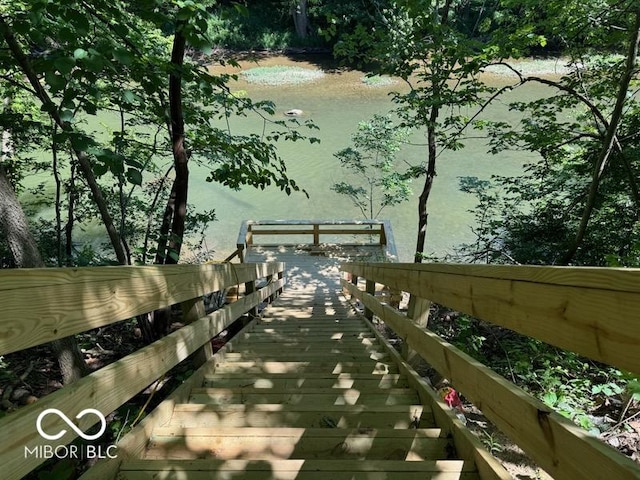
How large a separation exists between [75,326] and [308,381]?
4.98 ft

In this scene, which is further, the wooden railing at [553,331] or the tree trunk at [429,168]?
the tree trunk at [429,168]

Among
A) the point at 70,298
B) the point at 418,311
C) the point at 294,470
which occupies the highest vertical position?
the point at 70,298

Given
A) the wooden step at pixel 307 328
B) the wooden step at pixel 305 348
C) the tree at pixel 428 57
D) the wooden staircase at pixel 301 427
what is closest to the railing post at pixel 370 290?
the wooden step at pixel 307 328

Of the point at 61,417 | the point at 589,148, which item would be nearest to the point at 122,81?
the point at 61,417

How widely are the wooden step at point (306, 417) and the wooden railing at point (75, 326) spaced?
0.28 meters

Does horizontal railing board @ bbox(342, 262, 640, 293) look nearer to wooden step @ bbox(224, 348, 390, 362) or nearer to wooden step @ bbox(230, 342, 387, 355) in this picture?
wooden step @ bbox(224, 348, 390, 362)

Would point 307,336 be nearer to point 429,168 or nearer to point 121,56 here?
point 121,56

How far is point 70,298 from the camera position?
3.73 ft

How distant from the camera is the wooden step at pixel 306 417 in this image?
1836 mm

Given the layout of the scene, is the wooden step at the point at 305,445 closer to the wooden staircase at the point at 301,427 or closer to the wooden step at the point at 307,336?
the wooden staircase at the point at 301,427

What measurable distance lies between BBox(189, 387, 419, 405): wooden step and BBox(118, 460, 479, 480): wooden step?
69cm

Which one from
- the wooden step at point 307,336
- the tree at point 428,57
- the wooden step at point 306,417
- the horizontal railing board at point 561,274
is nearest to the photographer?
the horizontal railing board at point 561,274

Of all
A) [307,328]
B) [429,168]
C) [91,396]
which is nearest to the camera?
[91,396]

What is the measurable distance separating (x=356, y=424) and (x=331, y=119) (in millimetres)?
21926
